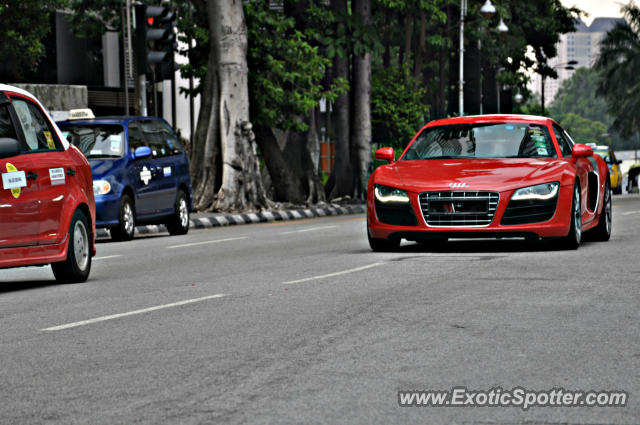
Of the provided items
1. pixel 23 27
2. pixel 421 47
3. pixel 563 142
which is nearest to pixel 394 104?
pixel 421 47

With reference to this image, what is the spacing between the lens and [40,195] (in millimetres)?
11883

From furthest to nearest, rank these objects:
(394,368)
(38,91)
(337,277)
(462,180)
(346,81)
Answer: (38,91), (346,81), (462,180), (337,277), (394,368)

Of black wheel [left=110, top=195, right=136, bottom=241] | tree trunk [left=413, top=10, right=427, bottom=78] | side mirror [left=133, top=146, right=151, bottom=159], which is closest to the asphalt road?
black wheel [left=110, top=195, right=136, bottom=241]

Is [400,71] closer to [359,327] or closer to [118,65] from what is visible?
[118,65]

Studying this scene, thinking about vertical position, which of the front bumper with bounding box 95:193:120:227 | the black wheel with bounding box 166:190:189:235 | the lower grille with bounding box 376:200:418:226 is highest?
the lower grille with bounding box 376:200:418:226

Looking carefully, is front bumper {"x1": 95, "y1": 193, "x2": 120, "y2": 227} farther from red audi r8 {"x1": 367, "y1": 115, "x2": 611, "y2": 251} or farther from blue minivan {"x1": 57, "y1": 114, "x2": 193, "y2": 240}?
red audi r8 {"x1": 367, "y1": 115, "x2": 611, "y2": 251}

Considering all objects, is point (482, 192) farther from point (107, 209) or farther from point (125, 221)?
point (125, 221)

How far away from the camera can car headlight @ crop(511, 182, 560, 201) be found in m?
14.3

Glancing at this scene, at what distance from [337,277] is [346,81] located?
25626mm

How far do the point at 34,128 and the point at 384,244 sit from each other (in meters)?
4.44

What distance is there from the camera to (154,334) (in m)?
8.55

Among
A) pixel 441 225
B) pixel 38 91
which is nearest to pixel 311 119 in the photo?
pixel 38 91

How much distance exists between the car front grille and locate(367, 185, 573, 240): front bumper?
4 cm

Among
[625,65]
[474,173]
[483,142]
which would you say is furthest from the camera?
[625,65]
